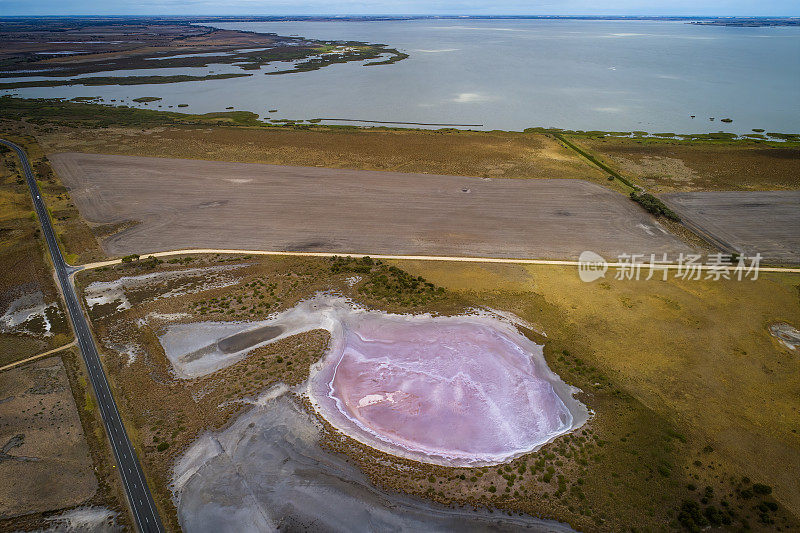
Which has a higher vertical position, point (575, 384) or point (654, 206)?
point (654, 206)

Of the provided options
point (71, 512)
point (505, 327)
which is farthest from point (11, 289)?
point (505, 327)

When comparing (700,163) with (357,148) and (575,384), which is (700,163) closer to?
(357,148)

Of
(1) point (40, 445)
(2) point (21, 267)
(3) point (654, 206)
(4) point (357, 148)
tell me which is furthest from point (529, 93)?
(1) point (40, 445)

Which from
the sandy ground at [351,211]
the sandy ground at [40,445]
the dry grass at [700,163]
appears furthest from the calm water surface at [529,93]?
the sandy ground at [40,445]

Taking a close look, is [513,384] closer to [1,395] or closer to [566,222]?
[566,222]

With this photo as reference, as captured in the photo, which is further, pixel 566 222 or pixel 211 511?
pixel 566 222
